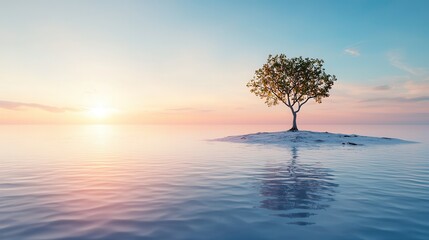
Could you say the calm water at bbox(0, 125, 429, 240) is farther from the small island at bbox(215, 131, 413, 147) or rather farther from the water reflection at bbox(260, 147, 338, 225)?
the small island at bbox(215, 131, 413, 147)

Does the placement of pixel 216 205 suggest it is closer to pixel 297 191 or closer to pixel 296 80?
pixel 297 191

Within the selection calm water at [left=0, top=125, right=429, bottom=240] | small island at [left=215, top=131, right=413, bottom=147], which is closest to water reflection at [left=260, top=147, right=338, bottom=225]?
calm water at [left=0, top=125, right=429, bottom=240]

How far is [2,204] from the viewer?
1248cm

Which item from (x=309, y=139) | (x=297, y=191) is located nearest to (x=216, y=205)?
(x=297, y=191)

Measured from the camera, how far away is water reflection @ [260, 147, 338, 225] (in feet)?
37.3

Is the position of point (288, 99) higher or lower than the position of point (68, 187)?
higher

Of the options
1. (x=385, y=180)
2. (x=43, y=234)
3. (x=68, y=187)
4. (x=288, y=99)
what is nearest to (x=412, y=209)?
(x=385, y=180)

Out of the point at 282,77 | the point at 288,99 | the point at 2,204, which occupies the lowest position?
the point at 2,204

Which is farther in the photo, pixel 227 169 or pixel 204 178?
pixel 227 169

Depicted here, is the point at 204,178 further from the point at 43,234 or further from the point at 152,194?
the point at 43,234

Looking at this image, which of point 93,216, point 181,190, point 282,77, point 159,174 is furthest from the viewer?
point 282,77

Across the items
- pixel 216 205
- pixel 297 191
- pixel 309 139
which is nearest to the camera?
pixel 216 205

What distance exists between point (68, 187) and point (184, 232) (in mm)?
10372

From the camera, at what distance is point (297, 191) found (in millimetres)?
15000
